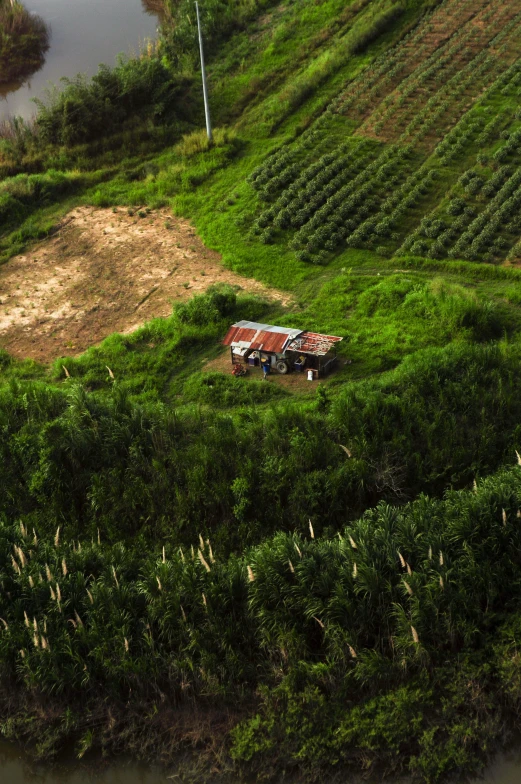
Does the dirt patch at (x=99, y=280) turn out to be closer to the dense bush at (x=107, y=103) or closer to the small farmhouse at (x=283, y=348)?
the small farmhouse at (x=283, y=348)

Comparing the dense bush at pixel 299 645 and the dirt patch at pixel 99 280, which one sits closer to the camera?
the dense bush at pixel 299 645

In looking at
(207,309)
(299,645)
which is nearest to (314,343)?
(207,309)

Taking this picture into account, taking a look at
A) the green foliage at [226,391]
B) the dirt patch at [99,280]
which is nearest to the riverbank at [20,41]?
the dirt patch at [99,280]

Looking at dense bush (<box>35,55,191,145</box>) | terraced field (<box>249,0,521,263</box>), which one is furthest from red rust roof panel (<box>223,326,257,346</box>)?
dense bush (<box>35,55,191,145</box>)

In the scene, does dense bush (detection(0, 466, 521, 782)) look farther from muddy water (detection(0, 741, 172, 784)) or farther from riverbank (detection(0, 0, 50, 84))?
riverbank (detection(0, 0, 50, 84))

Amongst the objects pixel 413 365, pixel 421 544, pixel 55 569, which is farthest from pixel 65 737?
pixel 413 365
